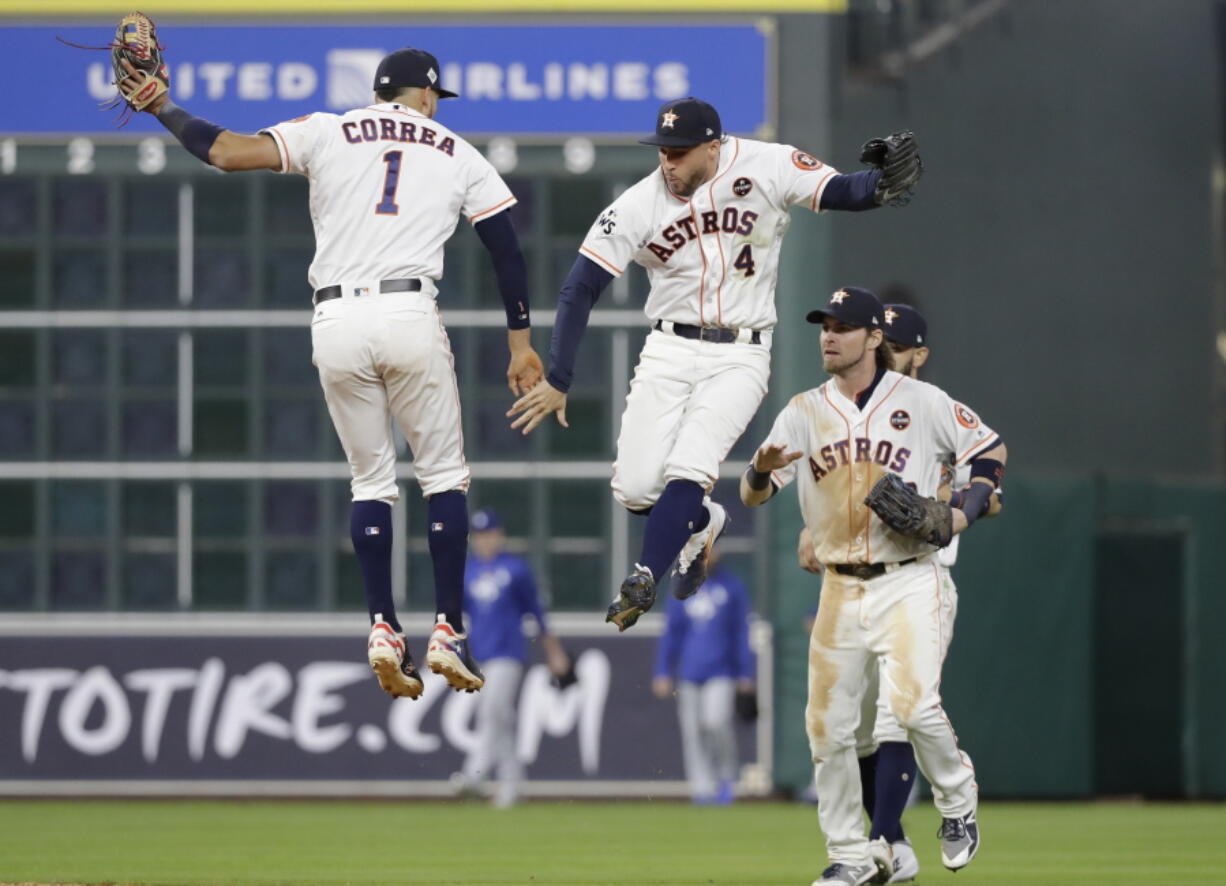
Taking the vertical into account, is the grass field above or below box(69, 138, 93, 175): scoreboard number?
below

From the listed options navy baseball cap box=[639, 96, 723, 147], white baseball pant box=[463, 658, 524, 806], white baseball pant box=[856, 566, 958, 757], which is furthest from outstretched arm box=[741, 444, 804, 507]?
white baseball pant box=[463, 658, 524, 806]

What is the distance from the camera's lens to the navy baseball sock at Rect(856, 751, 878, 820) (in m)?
9.52

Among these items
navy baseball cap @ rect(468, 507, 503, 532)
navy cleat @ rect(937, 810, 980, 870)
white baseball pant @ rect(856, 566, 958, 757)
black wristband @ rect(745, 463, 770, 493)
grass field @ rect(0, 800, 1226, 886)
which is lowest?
grass field @ rect(0, 800, 1226, 886)

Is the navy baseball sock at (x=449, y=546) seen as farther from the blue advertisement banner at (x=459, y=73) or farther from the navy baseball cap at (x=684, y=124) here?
the blue advertisement banner at (x=459, y=73)

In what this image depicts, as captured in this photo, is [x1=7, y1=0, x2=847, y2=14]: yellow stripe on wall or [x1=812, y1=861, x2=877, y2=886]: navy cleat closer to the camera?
[x1=812, y1=861, x2=877, y2=886]: navy cleat

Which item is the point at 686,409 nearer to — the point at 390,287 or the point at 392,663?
the point at 390,287

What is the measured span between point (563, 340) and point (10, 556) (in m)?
8.35

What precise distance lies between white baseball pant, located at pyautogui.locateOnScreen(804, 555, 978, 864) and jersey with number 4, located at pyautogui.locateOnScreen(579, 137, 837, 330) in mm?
1134

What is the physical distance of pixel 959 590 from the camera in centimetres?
1627

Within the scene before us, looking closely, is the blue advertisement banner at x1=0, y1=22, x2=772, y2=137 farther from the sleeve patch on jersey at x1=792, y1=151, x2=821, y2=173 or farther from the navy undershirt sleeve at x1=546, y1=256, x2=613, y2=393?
the navy undershirt sleeve at x1=546, y1=256, x2=613, y2=393

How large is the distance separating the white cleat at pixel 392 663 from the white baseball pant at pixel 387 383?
56 cm

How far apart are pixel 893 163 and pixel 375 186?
70.3 inches

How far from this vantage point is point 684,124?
845 cm

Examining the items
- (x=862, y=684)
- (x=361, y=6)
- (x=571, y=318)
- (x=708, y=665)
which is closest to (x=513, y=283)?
(x=571, y=318)
